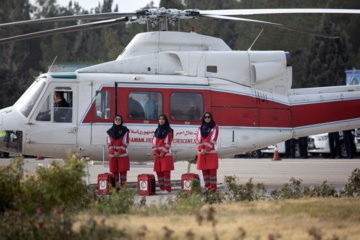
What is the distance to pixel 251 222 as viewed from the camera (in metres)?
8.10

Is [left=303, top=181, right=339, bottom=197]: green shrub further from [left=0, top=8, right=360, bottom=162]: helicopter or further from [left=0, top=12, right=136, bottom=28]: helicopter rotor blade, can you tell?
[left=0, top=12, right=136, bottom=28]: helicopter rotor blade

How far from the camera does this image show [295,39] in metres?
55.7

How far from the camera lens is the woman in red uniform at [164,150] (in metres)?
15.0

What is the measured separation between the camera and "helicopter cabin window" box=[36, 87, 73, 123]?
51.2ft

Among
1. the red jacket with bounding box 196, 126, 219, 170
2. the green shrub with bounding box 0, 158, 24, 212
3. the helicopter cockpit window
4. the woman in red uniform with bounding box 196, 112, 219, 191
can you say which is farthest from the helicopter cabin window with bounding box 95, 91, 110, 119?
the green shrub with bounding box 0, 158, 24, 212

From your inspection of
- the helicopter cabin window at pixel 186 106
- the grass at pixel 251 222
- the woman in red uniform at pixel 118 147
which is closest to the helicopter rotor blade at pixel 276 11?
the helicopter cabin window at pixel 186 106

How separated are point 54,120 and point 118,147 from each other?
68.3 inches

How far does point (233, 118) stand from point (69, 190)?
7552 mm

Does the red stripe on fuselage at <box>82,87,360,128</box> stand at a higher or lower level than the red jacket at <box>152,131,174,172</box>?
higher

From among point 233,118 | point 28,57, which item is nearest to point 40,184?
point 233,118

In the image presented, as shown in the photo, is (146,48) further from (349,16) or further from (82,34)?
(82,34)

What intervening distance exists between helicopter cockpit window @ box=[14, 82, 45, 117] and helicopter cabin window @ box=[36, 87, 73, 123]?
0.26 metres

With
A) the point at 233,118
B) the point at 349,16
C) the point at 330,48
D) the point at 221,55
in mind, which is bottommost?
the point at 233,118

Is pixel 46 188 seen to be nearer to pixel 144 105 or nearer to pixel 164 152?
pixel 164 152
